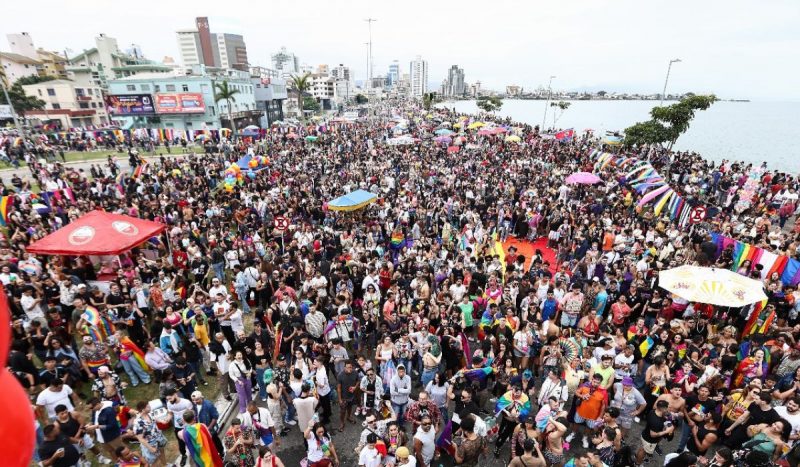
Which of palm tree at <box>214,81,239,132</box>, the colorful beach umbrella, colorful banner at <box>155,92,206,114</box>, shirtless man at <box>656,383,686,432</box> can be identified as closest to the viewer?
shirtless man at <box>656,383,686,432</box>

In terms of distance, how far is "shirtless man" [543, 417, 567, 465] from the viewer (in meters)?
5.46

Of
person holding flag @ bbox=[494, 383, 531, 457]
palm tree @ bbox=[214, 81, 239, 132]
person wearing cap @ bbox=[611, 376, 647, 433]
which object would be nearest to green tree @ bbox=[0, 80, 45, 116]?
palm tree @ bbox=[214, 81, 239, 132]

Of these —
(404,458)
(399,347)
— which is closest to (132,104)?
(399,347)

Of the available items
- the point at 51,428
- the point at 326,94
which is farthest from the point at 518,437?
the point at 326,94

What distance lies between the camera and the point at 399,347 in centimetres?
725

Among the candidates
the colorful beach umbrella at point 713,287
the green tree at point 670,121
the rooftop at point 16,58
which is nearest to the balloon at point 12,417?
the colorful beach umbrella at point 713,287

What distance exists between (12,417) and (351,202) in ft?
41.5

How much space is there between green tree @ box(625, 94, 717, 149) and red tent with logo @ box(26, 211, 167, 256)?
3134 cm

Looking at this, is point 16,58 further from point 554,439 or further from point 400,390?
point 554,439

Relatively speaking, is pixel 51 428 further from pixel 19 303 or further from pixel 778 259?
pixel 778 259

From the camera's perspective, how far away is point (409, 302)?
884 centimetres

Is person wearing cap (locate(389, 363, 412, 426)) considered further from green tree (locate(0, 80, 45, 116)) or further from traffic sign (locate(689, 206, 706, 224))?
green tree (locate(0, 80, 45, 116))

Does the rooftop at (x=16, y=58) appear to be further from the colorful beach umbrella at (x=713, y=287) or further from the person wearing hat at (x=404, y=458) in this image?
the colorful beach umbrella at (x=713, y=287)

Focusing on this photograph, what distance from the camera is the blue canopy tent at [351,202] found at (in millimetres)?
13703
